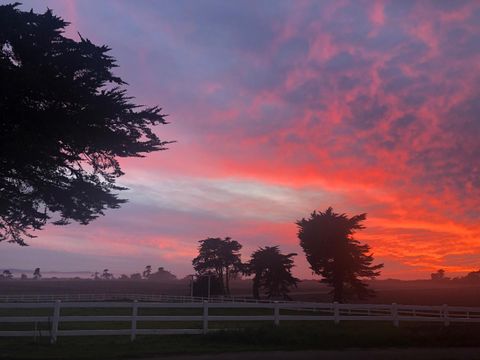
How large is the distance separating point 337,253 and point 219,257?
119 feet

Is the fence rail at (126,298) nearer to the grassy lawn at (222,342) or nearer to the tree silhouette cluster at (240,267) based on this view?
the tree silhouette cluster at (240,267)

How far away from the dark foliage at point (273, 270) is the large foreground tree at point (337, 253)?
29.0 feet

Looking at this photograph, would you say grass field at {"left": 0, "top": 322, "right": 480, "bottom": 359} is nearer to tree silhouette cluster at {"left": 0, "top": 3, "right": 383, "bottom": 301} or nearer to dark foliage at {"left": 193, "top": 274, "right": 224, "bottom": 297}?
tree silhouette cluster at {"left": 0, "top": 3, "right": 383, "bottom": 301}

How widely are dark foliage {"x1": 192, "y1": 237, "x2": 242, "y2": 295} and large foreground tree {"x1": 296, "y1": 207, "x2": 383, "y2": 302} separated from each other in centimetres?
3315

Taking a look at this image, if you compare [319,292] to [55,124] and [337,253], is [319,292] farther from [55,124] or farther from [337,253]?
[55,124]

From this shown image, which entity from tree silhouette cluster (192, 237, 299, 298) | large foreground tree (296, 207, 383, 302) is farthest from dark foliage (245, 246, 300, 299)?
large foreground tree (296, 207, 383, 302)

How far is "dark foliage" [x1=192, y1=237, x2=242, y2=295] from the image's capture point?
78188 mm

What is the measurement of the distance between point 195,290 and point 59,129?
51.8 meters

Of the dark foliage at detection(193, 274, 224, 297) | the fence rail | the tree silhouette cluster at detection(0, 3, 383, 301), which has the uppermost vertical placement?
→ the tree silhouette cluster at detection(0, 3, 383, 301)

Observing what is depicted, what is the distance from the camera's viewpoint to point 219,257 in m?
78.4

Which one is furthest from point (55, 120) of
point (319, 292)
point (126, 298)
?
point (319, 292)

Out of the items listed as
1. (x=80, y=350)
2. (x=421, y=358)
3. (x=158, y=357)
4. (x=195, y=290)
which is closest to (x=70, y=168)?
(x=80, y=350)

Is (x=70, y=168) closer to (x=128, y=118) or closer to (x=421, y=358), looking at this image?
(x=128, y=118)

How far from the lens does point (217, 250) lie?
257 feet
